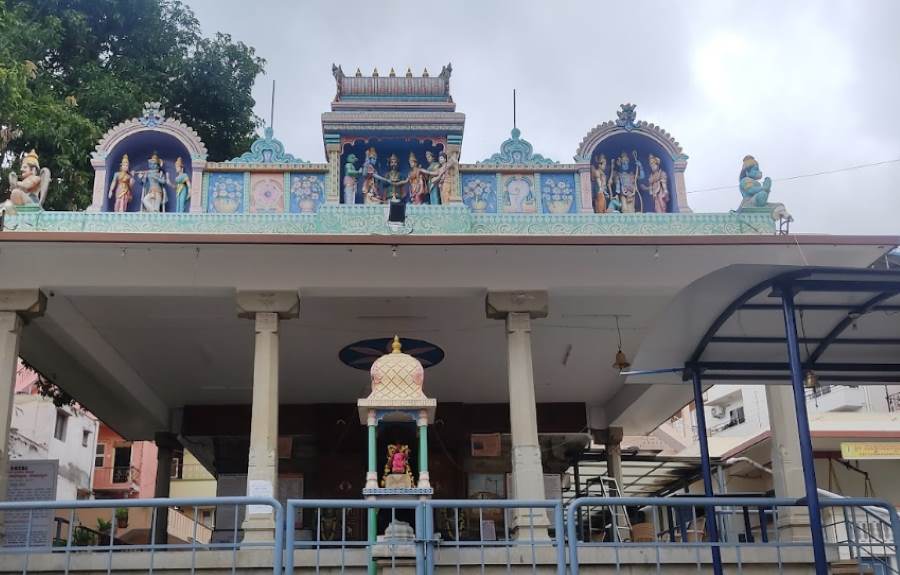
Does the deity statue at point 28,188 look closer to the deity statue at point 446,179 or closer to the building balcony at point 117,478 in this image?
the deity statue at point 446,179

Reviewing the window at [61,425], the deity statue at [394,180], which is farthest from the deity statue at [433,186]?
the window at [61,425]

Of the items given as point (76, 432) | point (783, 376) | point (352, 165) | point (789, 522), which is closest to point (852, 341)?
point (783, 376)

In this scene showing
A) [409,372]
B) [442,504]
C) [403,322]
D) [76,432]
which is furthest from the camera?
[76,432]

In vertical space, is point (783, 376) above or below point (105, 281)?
below

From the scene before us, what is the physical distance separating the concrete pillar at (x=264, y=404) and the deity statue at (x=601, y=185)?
4.03 m

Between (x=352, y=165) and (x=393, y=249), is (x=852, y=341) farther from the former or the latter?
(x=352, y=165)

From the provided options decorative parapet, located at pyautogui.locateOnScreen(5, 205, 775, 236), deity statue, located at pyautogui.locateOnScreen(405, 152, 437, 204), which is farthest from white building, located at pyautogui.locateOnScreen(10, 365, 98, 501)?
deity statue, located at pyautogui.locateOnScreen(405, 152, 437, 204)

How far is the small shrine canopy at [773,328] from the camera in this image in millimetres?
6512

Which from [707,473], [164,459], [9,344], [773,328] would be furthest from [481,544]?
[164,459]

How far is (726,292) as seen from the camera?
689 centimetres

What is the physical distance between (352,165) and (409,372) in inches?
154

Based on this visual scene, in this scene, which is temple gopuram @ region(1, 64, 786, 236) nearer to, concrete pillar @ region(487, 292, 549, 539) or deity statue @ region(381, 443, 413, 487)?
concrete pillar @ region(487, 292, 549, 539)

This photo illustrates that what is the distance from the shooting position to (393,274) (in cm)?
1131

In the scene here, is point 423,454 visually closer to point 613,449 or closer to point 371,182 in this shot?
point 371,182
